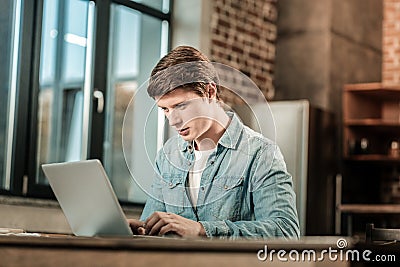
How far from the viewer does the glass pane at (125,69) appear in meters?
6.36

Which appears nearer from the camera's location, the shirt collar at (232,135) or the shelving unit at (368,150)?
the shirt collar at (232,135)

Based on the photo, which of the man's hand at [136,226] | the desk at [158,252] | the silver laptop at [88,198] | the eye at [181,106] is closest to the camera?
the desk at [158,252]

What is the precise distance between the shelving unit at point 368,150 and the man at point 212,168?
4.14 m

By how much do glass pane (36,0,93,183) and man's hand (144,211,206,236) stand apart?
11.1 ft

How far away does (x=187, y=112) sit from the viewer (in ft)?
9.07

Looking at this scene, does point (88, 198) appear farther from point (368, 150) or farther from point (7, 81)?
point (368, 150)

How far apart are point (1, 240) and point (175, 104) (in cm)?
93

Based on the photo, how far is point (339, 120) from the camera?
7.51 meters

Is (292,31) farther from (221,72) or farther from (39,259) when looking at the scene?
(39,259)

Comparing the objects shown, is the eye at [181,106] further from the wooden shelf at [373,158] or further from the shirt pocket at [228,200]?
the wooden shelf at [373,158]

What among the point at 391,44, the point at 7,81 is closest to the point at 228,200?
the point at 7,81

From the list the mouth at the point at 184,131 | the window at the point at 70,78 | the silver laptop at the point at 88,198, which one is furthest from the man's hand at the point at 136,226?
the window at the point at 70,78

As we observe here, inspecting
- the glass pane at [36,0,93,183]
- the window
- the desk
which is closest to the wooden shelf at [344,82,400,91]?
the window

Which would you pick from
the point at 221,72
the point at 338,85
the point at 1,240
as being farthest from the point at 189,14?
the point at 1,240
